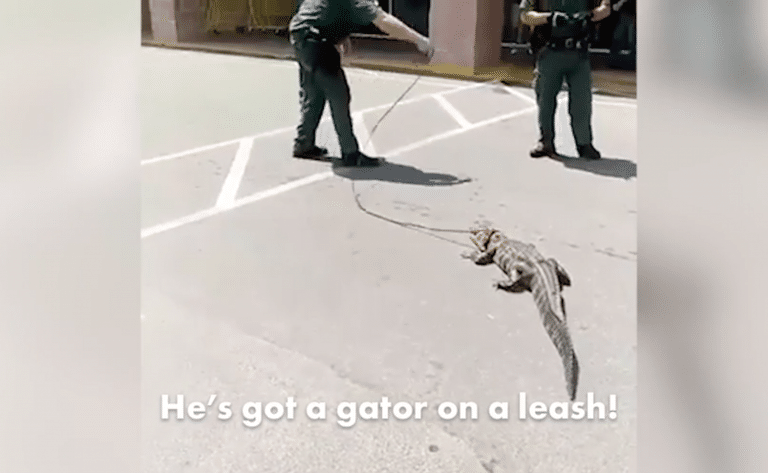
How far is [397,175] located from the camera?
2.46 metres

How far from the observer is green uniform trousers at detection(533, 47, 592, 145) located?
2.29 metres

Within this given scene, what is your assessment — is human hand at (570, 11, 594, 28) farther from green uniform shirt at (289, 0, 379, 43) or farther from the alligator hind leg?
the alligator hind leg

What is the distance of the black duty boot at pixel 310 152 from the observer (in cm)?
241

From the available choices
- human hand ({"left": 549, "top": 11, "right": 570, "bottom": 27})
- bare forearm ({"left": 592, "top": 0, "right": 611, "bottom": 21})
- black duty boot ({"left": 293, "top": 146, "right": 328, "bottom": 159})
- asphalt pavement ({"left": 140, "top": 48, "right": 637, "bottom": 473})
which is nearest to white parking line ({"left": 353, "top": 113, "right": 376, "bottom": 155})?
asphalt pavement ({"left": 140, "top": 48, "right": 637, "bottom": 473})

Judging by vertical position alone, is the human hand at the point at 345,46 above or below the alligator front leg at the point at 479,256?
above

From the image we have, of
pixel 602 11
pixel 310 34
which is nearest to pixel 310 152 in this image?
pixel 310 34

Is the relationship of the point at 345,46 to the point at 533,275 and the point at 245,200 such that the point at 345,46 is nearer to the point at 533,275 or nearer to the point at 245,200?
the point at 245,200

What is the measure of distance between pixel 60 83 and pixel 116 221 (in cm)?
39

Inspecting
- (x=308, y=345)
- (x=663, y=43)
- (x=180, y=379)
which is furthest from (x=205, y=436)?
(x=663, y=43)

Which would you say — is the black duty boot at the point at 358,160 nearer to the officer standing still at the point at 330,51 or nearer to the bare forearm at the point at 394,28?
the officer standing still at the point at 330,51

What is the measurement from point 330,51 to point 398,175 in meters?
0.45

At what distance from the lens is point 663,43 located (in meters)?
1.93

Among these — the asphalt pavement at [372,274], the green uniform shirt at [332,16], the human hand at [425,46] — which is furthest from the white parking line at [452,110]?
the green uniform shirt at [332,16]

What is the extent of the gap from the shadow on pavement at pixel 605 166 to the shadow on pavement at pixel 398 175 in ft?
1.08
